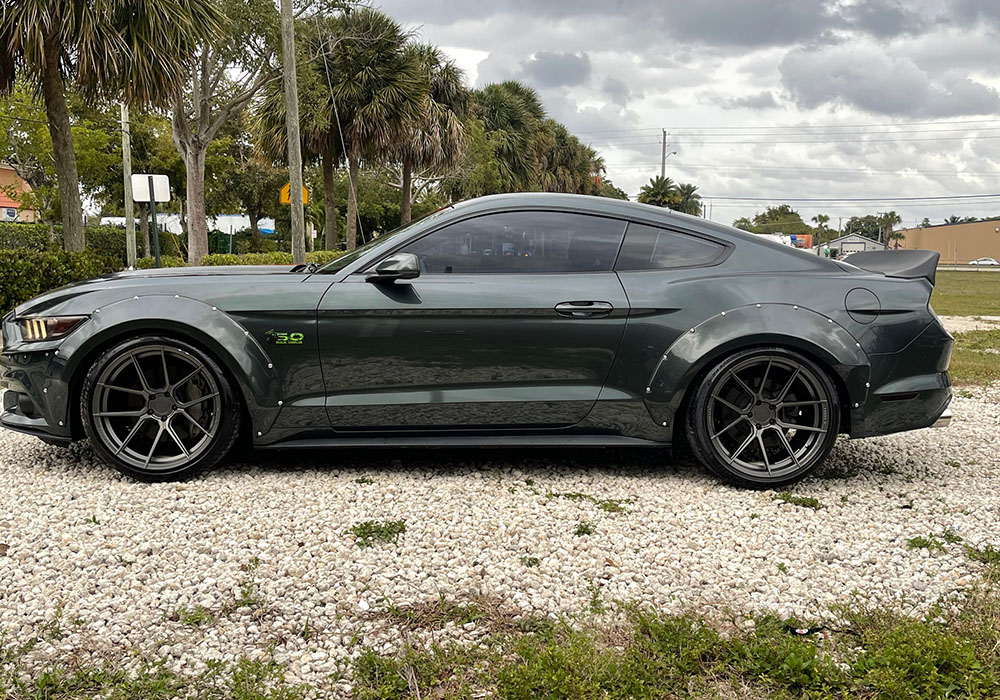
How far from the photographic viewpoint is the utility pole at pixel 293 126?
48.3ft

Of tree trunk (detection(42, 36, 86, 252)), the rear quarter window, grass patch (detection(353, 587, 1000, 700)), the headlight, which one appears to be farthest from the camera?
tree trunk (detection(42, 36, 86, 252))

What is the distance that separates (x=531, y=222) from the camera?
4.16m

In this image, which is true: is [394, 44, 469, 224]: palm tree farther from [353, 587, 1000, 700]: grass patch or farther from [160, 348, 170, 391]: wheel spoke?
[353, 587, 1000, 700]: grass patch

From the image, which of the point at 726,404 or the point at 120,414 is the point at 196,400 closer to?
the point at 120,414

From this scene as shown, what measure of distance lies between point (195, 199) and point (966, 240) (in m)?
118

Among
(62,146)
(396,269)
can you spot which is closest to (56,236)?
(62,146)

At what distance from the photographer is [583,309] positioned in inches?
156

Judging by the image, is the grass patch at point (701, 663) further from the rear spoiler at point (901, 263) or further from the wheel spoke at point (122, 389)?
the wheel spoke at point (122, 389)

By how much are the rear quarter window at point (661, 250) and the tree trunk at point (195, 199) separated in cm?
1788

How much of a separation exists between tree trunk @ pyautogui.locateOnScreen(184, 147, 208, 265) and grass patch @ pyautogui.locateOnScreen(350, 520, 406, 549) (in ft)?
59.6

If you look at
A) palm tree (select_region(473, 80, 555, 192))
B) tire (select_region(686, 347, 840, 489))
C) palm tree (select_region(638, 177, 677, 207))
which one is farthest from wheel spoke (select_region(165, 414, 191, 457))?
palm tree (select_region(638, 177, 677, 207))

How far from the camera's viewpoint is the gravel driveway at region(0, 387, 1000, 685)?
8.78 feet

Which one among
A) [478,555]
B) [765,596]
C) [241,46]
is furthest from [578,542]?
[241,46]

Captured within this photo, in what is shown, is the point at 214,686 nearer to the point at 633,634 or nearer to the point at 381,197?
the point at 633,634
